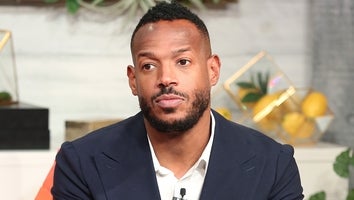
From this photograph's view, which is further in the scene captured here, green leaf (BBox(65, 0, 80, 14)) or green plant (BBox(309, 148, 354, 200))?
green leaf (BBox(65, 0, 80, 14))

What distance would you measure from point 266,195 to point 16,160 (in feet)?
3.11

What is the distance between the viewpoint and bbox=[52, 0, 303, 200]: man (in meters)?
1.43

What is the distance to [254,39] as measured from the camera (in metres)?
2.63

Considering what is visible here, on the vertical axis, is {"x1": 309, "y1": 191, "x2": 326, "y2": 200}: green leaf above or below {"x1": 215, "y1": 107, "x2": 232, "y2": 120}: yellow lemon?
below

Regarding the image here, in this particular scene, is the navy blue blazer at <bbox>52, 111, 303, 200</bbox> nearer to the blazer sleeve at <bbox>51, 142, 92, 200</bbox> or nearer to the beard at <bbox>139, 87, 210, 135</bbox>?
the blazer sleeve at <bbox>51, 142, 92, 200</bbox>

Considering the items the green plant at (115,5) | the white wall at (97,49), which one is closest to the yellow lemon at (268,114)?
the white wall at (97,49)

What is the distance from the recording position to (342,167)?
230cm

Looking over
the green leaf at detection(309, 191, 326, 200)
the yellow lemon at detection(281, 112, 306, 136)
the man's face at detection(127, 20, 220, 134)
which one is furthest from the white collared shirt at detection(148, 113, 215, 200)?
the yellow lemon at detection(281, 112, 306, 136)

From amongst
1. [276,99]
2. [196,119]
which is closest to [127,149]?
[196,119]

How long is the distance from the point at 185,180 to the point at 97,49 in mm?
1095

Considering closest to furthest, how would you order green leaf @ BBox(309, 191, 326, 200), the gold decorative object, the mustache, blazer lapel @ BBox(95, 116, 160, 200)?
the mustache → blazer lapel @ BBox(95, 116, 160, 200) → green leaf @ BBox(309, 191, 326, 200) → the gold decorative object

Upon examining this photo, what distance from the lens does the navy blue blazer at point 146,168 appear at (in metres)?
1.50

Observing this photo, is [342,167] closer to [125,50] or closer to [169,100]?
[125,50]

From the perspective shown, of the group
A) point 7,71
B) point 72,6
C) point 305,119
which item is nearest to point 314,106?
point 305,119
